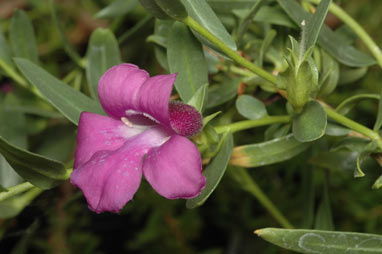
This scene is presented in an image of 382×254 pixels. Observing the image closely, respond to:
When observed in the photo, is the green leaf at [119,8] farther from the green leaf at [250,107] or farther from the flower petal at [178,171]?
the flower petal at [178,171]

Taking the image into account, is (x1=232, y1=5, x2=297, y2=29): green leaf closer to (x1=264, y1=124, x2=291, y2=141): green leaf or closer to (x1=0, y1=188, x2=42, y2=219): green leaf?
(x1=264, y1=124, x2=291, y2=141): green leaf

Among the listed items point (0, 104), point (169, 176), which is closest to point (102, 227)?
point (0, 104)

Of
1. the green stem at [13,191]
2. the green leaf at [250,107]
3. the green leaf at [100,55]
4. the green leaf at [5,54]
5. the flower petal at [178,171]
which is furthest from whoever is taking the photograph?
the green leaf at [5,54]

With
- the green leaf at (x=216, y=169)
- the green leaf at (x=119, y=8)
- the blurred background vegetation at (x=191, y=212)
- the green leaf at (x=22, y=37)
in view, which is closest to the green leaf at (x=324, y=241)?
the green leaf at (x=216, y=169)

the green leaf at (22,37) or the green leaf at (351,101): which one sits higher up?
the green leaf at (351,101)

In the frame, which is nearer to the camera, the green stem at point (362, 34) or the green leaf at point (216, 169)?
the green leaf at point (216, 169)

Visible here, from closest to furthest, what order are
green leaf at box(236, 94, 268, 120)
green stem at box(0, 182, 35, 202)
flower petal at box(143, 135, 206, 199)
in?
1. flower petal at box(143, 135, 206, 199)
2. green stem at box(0, 182, 35, 202)
3. green leaf at box(236, 94, 268, 120)

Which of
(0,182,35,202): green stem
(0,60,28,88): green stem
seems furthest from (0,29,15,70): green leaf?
(0,182,35,202): green stem
